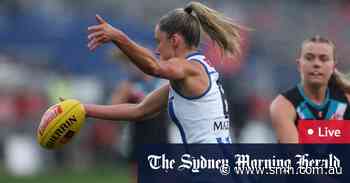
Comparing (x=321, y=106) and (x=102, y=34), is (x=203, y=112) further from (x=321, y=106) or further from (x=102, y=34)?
(x=321, y=106)

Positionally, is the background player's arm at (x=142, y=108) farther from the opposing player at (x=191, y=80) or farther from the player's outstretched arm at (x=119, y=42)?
the player's outstretched arm at (x=119, y=42)

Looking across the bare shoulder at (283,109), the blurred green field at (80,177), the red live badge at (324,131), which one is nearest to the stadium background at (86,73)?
the blurred green field at (80,177)

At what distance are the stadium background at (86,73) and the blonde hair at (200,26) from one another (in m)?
9.36

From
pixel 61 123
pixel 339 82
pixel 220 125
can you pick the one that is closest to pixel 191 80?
pixel 220 125

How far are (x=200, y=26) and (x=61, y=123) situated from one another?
3.64 ft

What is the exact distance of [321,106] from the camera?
29.4 ft

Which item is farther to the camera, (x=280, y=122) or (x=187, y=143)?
(x=280, y=122)

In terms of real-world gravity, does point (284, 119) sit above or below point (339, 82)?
below

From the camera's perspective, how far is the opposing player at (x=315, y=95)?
8.78m

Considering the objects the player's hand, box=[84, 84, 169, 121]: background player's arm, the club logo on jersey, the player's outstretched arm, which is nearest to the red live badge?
the club logo on jersey

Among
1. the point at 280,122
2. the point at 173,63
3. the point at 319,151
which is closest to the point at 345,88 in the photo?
the point at 280,122

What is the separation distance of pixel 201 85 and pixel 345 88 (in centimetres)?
150

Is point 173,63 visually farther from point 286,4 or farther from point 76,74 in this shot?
point 286,4

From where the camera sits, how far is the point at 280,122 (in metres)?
8.82
